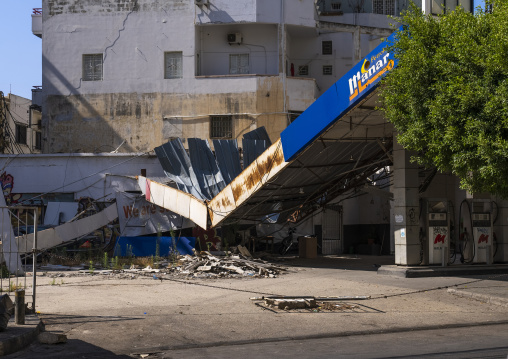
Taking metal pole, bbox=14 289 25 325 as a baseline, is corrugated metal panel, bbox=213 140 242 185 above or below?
above

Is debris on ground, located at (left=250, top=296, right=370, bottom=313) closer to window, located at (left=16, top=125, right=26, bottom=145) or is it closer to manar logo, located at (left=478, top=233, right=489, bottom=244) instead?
manar logo, located at (left=478, top=233, right=489, bottom=244)

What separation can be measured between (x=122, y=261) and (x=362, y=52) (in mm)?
18766

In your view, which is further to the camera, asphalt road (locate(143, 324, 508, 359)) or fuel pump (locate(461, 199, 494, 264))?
fuel pump (locate(461, 199, 494, 264))

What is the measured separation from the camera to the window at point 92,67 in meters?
33.9

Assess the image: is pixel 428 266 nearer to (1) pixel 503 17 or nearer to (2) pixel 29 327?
(1) pixel 503 17

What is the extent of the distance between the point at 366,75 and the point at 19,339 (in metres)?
11.1

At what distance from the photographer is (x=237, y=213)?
75.4 ft

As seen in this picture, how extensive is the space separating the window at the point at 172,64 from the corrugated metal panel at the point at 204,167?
8489 millimetres

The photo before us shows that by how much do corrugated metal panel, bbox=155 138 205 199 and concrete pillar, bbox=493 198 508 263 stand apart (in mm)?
A: 10839

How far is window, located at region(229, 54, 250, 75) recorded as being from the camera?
34031 millimetres

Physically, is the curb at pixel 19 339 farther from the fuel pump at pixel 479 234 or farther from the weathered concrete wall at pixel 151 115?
the weathered concrete wall at pixel 151 115

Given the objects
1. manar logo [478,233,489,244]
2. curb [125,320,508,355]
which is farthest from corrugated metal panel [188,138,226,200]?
curb [125,320,508,355]

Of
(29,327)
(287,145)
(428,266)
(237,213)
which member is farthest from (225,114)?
(29,327)

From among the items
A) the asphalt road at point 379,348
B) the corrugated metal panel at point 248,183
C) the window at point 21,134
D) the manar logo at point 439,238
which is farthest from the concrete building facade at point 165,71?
the asphalt road at point 379,348
